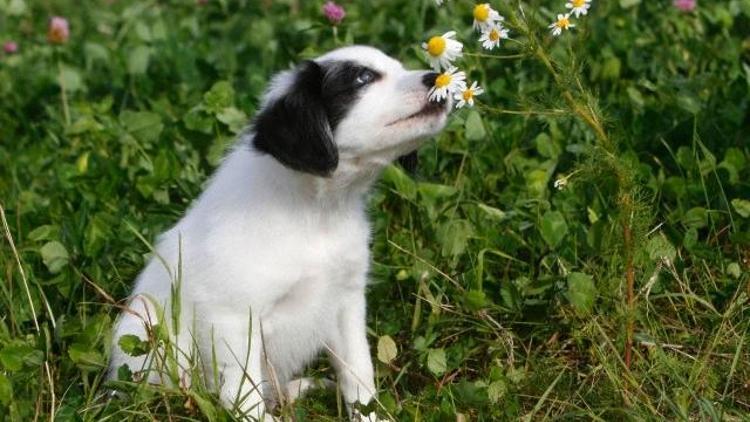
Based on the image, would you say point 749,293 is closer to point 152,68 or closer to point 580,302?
point 580,302

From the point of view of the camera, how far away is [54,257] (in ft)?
15.9

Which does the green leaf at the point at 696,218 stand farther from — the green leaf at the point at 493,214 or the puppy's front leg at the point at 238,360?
the puppy's front leg at the point at 238,360

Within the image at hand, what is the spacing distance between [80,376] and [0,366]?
0.30 meters

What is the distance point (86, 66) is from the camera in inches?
285

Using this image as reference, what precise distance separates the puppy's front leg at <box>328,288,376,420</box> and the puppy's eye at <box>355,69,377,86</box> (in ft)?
2.46

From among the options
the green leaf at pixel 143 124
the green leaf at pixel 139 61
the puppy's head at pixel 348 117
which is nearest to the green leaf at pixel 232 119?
the green leaf at pixel 143 124

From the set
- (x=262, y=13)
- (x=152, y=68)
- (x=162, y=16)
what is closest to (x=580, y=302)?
(x=152, y=68)

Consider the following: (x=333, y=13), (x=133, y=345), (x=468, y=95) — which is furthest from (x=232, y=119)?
(x=468, y=95)

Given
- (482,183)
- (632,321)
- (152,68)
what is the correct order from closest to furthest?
1. (632,321)
2. (482,183)
3. (152,68)

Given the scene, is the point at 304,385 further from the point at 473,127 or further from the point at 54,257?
the point at 473,127

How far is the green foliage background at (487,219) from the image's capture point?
397 cm

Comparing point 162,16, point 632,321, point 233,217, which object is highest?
point 233,217

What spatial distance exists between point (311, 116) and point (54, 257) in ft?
4.63

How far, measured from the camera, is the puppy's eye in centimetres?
401
